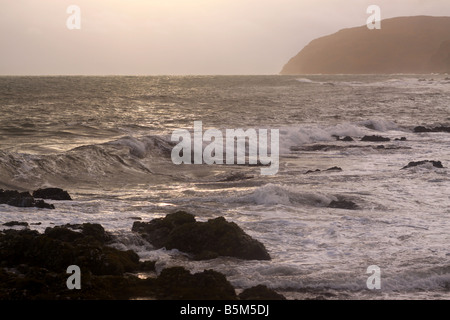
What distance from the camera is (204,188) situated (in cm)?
1561

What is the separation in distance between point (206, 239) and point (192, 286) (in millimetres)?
2147

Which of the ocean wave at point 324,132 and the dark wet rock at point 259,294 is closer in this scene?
the dark wet rock at point 259,294

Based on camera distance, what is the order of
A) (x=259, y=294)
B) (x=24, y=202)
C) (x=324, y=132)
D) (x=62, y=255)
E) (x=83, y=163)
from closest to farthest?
(x=259, y=294) → (x=62, y=255) → (x=24, y=202) → (x=83, y=163) → (x=324, y=132)

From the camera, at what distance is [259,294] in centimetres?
662

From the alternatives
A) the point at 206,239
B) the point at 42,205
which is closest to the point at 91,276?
the point at 206,239

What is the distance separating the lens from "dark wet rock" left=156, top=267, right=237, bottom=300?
6508mm

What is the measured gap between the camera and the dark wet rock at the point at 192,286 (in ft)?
21.4

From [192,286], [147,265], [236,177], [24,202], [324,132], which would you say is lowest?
[236,177]

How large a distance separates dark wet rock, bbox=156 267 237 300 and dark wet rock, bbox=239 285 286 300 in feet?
0.47

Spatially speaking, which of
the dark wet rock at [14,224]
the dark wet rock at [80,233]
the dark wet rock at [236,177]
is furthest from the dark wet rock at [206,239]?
the dark wet rock at [236,177]

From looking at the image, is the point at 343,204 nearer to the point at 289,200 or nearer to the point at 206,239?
the point at 289,200

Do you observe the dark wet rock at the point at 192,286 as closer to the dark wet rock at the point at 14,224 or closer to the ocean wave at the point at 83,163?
the dark wet rock at the point at 14,224

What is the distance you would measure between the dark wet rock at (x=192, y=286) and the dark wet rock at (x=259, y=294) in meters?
0.14
